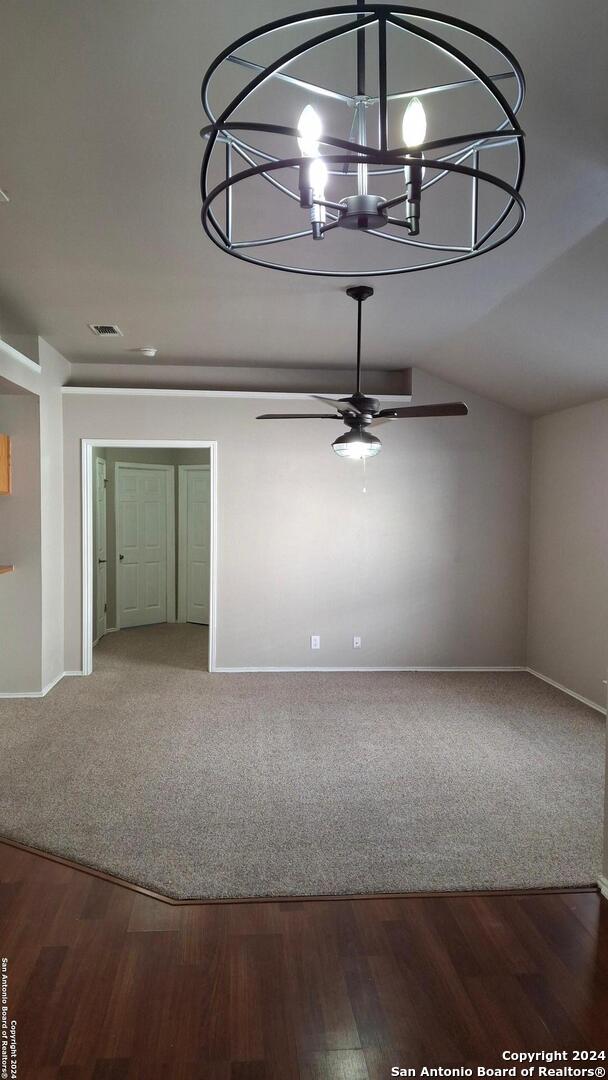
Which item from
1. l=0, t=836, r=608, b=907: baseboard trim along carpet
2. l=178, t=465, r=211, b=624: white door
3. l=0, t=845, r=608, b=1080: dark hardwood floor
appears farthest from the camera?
l=178, t=465, r=211, b=624: white door

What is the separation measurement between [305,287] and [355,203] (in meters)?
2.91

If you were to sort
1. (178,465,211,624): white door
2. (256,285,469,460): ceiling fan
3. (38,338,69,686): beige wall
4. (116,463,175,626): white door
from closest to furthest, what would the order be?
(256,285,469,460): ceiling fan
(38,338,69,686): beige wall
(116,463,175,626): white door
(178,465,211,624): white door

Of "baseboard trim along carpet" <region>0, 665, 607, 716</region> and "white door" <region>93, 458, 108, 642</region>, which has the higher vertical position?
"white door" <region>93, 458, 108, 642</region>

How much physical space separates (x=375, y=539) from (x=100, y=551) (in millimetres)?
3258

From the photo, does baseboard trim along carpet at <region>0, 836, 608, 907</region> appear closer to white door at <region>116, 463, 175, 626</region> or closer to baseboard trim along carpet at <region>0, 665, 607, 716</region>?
baseboard trim along carpet at <region>0, 665, 607, 716</region>

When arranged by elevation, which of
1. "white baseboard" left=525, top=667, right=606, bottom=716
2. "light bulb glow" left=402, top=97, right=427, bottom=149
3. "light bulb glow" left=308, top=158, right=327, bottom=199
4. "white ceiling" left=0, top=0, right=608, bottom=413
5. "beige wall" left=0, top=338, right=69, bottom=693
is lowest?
"white baseboard" left=525, top=667, right=606, bottom=716

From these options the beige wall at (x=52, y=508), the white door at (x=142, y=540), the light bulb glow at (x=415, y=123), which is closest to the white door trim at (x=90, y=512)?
the beige wall at (x=52, y=508)

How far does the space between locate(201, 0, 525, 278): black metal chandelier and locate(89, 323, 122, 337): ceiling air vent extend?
1.83 metres

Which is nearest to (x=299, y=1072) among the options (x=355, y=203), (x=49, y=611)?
(x=355, y=203)

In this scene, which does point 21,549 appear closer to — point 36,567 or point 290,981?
point 36,567

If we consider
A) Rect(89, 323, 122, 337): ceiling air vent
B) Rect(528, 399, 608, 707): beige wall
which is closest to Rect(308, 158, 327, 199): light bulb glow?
Rect(89, 323, 122, 337): ceiling air vent

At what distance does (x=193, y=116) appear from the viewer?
2229mm

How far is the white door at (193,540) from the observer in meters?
8.74

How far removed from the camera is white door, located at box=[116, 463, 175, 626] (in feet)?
Answer: 27.2
